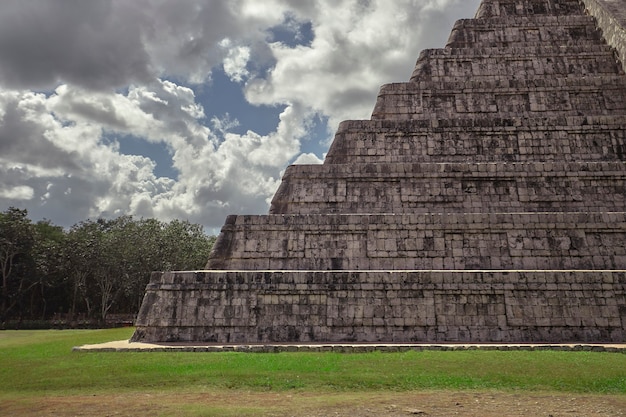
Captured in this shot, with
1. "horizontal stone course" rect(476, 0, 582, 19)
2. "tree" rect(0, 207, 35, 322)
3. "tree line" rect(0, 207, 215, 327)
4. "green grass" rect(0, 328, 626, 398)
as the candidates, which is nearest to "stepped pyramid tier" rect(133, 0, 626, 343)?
"horizontal stone course" rect(476, 0, 582, 19)

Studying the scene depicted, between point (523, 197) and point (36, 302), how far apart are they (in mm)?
40091

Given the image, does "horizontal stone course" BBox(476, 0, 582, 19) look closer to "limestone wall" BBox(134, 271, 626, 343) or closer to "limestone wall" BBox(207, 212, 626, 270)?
"limestone wall" BBox(207, 212, 626, 270)

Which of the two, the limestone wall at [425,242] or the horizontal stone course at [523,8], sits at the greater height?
the horizontal stone course at [523,8]

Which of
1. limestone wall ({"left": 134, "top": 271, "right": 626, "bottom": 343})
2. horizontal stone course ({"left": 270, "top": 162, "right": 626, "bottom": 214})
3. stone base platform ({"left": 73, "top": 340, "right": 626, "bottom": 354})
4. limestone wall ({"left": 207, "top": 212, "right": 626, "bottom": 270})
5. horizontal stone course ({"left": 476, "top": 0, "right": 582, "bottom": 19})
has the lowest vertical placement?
stone base platform ({"left": 73, "top": 340, "right": 626, "bottom": 354})

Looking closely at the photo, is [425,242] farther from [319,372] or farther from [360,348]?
[319,372]

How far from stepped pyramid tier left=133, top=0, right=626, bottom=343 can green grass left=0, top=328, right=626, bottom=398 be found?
2.42 meters

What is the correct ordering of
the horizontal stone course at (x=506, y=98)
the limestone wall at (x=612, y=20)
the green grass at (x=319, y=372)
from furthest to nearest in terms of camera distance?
1. the limestone wall at (x=612, y=20)
2. the horizontal stone course at (x=506, y=98)
3. the green grass at (x=319, y=372)

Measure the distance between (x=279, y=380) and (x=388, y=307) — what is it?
5415mm

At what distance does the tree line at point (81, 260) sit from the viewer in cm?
3198

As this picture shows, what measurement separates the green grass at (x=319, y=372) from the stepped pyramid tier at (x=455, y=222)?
2416mm

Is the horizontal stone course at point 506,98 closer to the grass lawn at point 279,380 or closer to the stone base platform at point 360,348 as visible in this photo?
the stone base platform at point 360,348

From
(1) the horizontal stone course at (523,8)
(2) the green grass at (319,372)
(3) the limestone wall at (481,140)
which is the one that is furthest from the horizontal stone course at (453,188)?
(1) the horizontal stone course at (523,8)

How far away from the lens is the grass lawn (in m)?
6.46

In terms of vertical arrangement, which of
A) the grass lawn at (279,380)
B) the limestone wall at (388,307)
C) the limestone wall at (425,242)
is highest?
the limestone wall at (425,242)
